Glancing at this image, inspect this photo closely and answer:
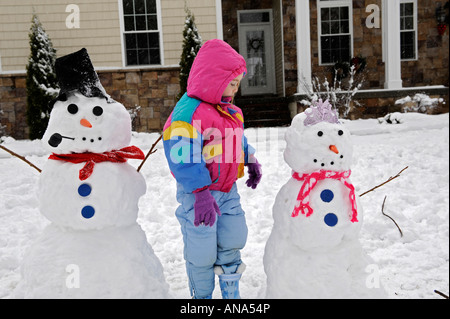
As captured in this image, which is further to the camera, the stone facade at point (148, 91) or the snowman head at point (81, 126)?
the stone facade at point (148, 91)

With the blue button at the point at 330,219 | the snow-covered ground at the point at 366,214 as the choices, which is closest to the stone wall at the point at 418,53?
the snow-covered ground at the point at 366,214

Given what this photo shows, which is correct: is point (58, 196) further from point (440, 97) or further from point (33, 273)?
point (440, 97)

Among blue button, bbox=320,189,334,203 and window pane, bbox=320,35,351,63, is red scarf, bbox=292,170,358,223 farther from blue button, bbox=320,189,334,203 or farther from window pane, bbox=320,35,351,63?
window pane, bbox=320,35,351,63

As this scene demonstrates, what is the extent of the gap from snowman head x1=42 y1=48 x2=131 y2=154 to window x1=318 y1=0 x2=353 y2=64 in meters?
8.81

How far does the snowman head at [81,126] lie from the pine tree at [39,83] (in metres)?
5.62

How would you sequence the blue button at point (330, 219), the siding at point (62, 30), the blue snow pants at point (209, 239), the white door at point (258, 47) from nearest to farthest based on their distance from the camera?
the blue button at point (330, 219)
the blue snow pants at point (209, 239)
the siding at point (62, 30)
the white door at point (258, 47)

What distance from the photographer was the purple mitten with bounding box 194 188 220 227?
5.90 ft

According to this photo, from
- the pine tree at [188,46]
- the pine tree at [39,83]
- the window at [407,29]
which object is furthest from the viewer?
the window at [407,29]

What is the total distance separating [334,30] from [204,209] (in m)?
9.22

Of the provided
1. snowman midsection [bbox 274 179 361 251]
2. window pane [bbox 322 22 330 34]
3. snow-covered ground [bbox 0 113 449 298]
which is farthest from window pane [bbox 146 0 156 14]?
snowman midsection [bbox 274 179 361 251]

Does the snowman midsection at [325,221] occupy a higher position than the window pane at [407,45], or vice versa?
the window pane at [407,45]

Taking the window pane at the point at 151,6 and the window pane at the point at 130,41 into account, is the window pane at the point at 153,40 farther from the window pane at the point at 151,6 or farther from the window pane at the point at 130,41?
the window pane at the point at 151,6

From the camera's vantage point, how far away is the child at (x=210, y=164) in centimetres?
184

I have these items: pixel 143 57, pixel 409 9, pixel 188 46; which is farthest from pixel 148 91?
pixel 409 9
